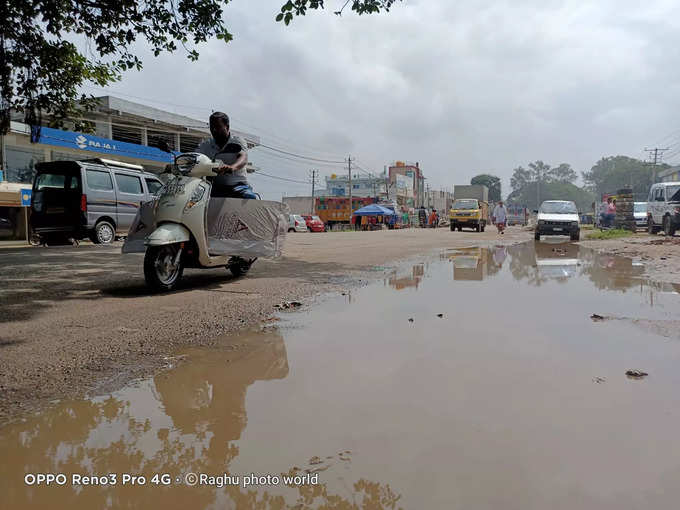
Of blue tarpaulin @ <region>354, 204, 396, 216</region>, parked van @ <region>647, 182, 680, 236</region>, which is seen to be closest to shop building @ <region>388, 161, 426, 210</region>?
blue tarpaulin @ <region>354, 204, 396, 216</region>

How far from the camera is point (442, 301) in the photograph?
481 centimetres

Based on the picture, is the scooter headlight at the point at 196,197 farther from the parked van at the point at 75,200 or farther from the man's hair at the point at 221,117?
the parked van at the point at 75,200

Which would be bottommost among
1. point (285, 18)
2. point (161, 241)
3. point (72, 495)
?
point (72, 495)

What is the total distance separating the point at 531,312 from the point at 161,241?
349 cm

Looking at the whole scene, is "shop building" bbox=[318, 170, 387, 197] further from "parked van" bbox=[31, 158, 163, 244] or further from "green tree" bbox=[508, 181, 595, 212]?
"green tree" bbox=[508, 181, 595, 212]

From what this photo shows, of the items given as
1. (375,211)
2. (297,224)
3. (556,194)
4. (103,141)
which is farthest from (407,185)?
(556,194)

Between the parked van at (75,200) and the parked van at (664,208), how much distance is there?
16913 mm

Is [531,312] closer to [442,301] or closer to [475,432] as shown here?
[442,301]

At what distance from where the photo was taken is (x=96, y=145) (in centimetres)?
2548

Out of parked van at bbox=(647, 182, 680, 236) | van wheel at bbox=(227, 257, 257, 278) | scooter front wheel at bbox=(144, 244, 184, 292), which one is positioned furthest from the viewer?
parked van at bbox=(647, 182, 680, 236)

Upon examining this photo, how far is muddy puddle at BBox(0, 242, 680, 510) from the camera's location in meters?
1.52

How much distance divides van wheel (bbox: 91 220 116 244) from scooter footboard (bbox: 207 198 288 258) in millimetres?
6898

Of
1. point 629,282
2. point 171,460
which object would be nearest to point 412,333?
point 171,460

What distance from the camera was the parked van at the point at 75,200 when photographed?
35.9ft
